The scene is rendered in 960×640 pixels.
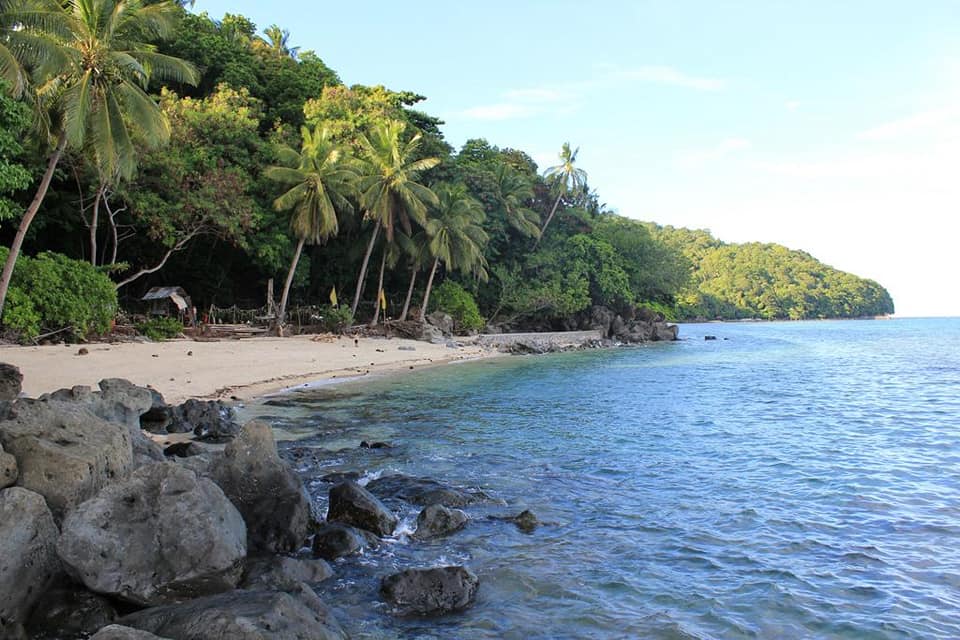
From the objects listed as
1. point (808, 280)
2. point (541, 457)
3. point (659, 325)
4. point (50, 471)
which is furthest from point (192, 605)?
point (808, 280)

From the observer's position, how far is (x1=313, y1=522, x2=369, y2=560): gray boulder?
22.6ft

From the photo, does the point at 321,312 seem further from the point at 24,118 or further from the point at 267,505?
the point at 267,505

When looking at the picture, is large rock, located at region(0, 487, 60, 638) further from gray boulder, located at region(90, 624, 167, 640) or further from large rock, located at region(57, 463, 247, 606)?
gray boulder, located at region(90, 624, 167, 640)

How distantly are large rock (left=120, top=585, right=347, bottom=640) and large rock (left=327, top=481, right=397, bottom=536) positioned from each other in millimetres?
2732

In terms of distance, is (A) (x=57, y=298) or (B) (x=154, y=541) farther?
(A) (x=57, y=298)

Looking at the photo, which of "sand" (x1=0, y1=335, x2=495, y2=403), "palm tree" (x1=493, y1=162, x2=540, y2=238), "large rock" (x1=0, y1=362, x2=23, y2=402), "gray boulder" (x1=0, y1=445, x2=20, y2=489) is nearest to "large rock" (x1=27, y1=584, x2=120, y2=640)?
"gray boulder" (x1=0, y1=445, x2=20, y2=489)

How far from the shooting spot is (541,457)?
11.9 metres

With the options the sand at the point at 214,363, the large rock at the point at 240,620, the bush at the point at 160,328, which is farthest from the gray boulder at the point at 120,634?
the bush at the point at 160,328

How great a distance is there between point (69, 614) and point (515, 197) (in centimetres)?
4279

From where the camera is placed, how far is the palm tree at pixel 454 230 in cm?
3703

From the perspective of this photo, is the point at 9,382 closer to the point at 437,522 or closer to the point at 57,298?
the point at 437,522

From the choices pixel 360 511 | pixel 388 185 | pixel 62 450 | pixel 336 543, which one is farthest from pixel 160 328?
pixel 336 543

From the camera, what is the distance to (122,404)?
33.4 ft

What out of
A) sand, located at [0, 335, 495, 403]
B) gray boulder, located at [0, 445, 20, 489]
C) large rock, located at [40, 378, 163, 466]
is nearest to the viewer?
gray boulder, located at [0, 445, 20, 489]
